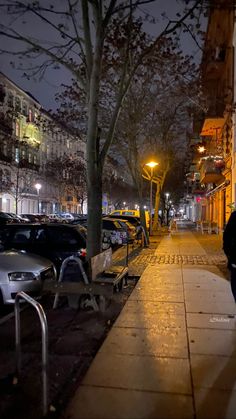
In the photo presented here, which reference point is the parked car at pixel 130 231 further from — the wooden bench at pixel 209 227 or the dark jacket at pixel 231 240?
the dark jacket at pixel 231 240

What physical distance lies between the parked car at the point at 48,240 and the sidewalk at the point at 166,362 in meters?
2.02

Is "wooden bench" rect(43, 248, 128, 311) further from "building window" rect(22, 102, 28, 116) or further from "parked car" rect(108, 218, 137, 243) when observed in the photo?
"building window" rect(22, 102, 28, 116)

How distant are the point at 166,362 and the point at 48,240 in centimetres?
571

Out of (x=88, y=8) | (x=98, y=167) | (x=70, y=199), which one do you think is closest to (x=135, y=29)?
(x=88, y=8)

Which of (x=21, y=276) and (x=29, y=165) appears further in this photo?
(x=29, y=165)

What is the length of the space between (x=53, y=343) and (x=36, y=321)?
4.19 ft

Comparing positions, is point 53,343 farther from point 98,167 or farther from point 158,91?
point 158,91

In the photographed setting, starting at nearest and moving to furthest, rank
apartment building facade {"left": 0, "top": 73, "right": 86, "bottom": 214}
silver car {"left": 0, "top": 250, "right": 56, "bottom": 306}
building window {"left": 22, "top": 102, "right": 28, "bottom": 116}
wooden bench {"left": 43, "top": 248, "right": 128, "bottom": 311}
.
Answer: wooden bench {"left": 43, "top": 248, "right": 128, "bottom": 311}
silver car {"left": 0, "top": 250, "right": 56, "bottom": 306}
apartment building facade {"left": 0, "top": 73, "right": 86, "bottom": 214}
building window {"left": 22, "top": 102, "right": 28, "bottom": 116}

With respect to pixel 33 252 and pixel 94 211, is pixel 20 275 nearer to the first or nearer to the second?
pixel 94 211

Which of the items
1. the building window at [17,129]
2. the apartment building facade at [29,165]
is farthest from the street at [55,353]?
the building window at [17,129]

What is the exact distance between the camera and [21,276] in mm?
7617

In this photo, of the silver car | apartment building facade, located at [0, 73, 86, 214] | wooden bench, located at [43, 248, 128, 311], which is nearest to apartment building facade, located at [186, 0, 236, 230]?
wooden bench, located at [43, 248, 128, 311]

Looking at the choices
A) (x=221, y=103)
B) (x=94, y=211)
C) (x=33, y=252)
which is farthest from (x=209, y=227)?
(x=94, y=211)

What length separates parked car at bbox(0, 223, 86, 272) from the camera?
995 centimetres
